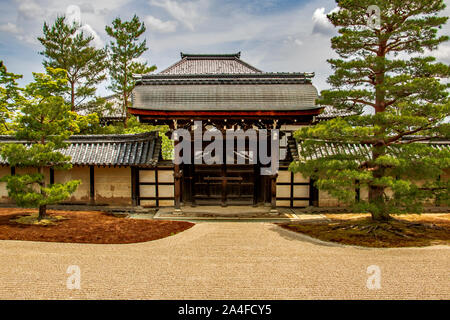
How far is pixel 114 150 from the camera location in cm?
1527

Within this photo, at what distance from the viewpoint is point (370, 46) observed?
35.8 ft

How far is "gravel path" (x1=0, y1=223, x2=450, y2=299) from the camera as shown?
6.27 m

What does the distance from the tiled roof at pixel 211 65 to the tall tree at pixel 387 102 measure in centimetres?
1541

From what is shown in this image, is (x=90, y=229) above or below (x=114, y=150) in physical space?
below

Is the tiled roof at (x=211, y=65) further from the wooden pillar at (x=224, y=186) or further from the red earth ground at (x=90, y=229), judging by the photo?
the red earth ground at (x=90, y=229)

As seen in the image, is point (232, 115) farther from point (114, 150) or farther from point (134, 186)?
point (114, 150)

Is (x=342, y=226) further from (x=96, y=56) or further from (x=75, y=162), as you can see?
(x=96, y=56)

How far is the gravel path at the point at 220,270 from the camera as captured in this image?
6.27 meters

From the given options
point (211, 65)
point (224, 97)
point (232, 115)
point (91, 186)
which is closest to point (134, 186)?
point (91, 186)

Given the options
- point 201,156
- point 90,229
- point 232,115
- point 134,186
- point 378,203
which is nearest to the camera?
point 378,203

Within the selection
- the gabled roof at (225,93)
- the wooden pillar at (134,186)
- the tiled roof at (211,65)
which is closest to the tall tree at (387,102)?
the gabled roof at (225,93)

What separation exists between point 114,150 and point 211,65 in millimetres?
14804

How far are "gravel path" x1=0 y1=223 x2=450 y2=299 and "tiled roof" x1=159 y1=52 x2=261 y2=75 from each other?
18.9 metres

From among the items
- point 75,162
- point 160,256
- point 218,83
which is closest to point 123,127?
point 75,162
